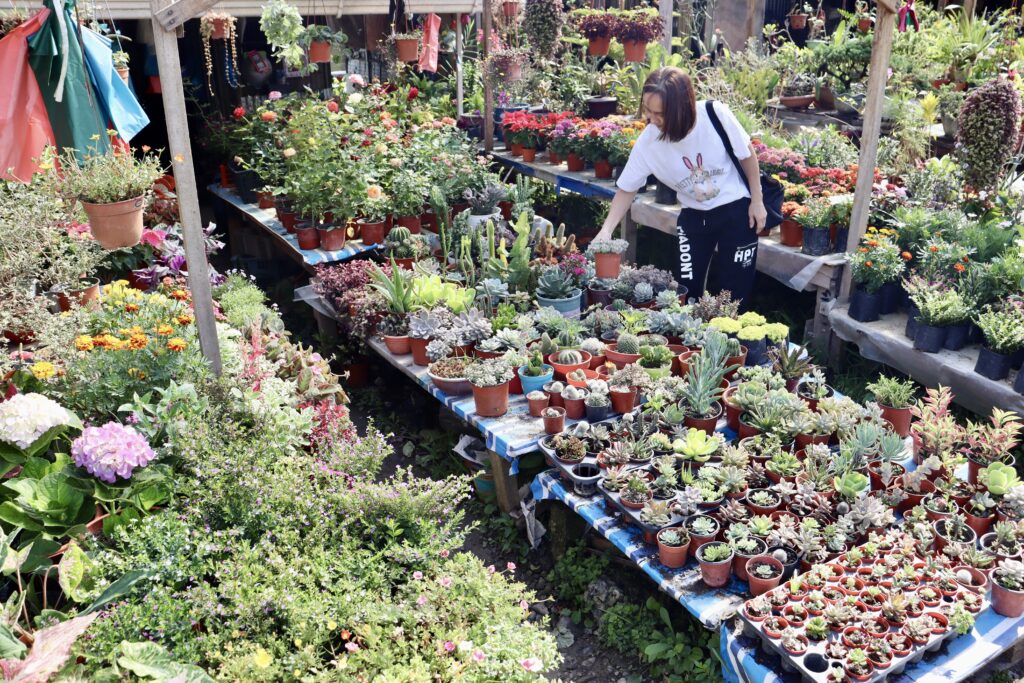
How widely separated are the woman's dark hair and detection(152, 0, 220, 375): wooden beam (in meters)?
2.32

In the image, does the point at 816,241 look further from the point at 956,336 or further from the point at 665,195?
the point at 665,195

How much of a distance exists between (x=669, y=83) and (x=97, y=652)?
356cm

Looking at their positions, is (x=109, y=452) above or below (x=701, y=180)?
below

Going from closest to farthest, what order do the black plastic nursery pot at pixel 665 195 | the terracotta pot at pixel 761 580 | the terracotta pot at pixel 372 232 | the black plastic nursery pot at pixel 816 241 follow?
the terracotta pot at pixel 761 580, the black plastic nursery pot at pixel 816 241, the terracotta pot at pixel 372 232, the black plastic nursery pot at pixel 665 195

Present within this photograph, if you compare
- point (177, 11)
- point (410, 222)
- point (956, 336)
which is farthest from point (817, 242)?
point (177, 11)

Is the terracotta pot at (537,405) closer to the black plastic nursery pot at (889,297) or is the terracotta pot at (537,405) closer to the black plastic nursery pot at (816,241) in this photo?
the black plastic nursery pot at (889,297)

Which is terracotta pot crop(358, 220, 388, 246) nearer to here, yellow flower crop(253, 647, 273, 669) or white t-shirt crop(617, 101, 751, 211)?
white t-shirt crop(617, 101, 751, 211)

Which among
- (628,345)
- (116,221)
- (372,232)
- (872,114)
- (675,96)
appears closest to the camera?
(116,221)

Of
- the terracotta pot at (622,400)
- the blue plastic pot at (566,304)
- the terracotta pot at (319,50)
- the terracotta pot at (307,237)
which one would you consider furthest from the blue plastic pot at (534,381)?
the terracotta pot at (319,50)

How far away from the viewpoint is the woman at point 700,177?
4328 mm

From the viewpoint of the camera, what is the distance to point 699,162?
4496 millimetres

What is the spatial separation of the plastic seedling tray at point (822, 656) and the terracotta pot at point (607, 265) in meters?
2.63

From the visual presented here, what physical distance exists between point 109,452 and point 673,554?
6.38ft

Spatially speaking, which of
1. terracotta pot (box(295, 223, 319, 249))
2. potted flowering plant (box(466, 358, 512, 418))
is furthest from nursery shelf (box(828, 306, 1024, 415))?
terracotta pot (box(295, 223, 319, 249))
